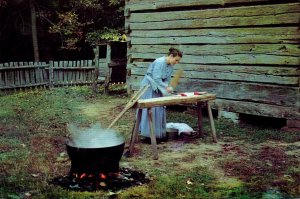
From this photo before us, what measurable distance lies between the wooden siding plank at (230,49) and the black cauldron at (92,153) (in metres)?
4.57

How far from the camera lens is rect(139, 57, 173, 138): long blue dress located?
8.07 meters

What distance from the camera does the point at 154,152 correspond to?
7.06 meters

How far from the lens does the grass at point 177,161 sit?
5.41 m

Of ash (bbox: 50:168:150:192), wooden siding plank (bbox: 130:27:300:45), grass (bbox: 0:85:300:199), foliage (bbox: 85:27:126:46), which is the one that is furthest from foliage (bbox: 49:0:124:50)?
ash (bbox: 50:168:150:192)

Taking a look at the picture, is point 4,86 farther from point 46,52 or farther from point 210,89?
point 210,89

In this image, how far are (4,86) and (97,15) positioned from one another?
743cm

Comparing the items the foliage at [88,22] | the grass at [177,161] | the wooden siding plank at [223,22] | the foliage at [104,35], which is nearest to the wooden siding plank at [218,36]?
the wooden siding plank at [223,22]

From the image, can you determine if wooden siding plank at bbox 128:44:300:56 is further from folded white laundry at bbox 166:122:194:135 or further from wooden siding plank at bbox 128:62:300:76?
folded white laundry at bbox 166:122:194:135

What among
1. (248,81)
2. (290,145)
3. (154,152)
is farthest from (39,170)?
(248,81)

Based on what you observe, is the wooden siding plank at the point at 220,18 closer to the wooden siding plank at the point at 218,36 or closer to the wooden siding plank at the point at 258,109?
the wooden siding plank at the point at 218,36

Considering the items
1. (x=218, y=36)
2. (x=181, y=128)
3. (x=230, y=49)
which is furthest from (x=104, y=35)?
(x=181, y=128)

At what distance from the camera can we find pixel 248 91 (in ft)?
31.3

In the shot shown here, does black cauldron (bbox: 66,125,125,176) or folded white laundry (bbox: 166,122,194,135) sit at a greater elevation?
black cauldron (bbox: 66,125,125,176)

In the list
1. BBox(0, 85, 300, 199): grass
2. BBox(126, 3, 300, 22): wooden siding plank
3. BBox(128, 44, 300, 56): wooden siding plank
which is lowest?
BBox(0, 85, 300, 199): grass
